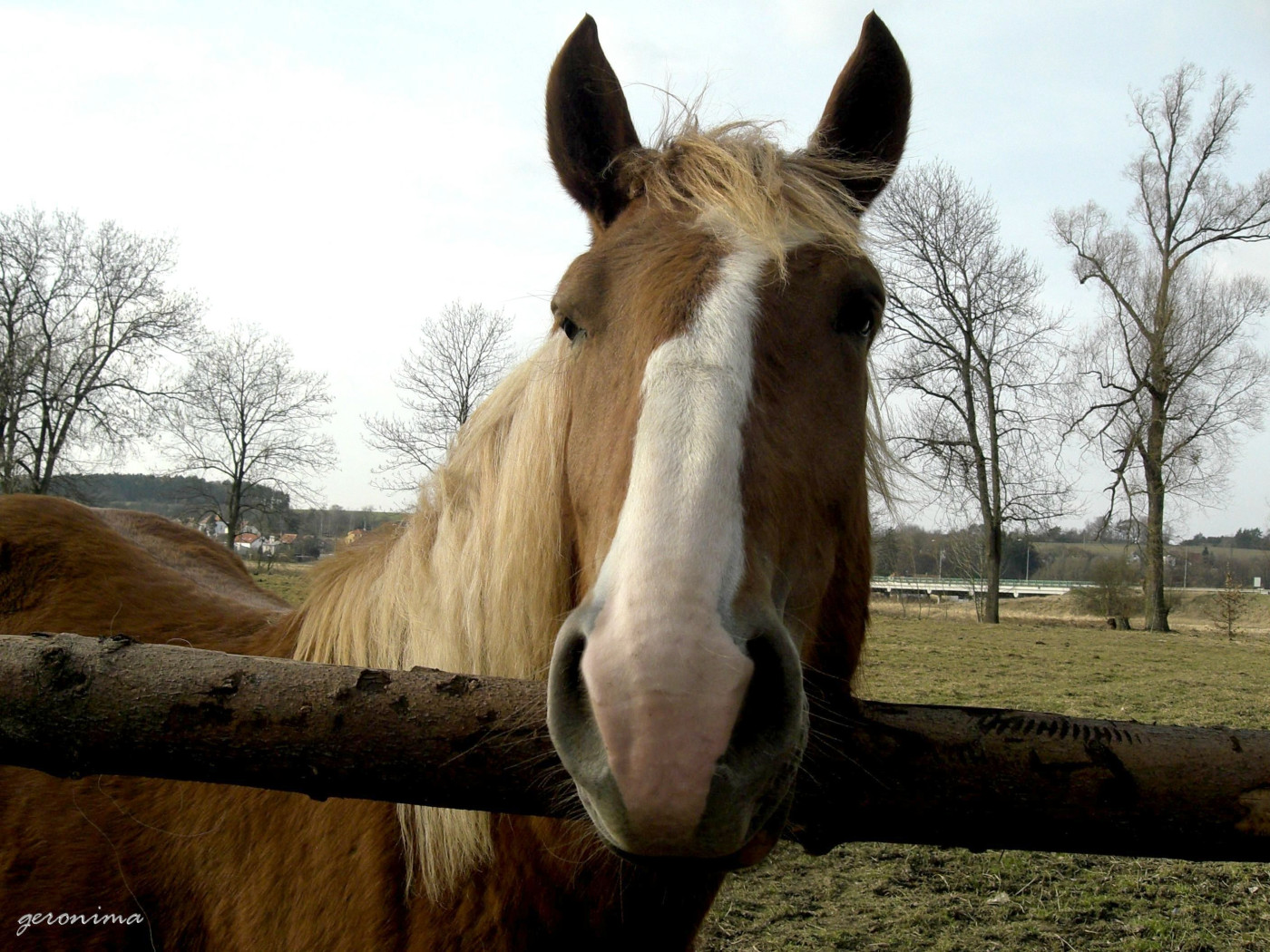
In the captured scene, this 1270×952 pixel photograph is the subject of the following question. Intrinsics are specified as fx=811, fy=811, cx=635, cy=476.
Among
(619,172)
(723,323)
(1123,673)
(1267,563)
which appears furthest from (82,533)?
(1267,563)

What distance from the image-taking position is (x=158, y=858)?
2094 mm

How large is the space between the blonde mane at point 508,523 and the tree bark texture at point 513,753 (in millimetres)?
477

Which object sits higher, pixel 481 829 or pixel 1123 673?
pixel 481 829

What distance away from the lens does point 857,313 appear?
6.25ft

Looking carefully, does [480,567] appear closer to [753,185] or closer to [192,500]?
[753,185]

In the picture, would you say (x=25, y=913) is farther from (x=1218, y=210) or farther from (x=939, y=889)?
(x=1218, y=210)

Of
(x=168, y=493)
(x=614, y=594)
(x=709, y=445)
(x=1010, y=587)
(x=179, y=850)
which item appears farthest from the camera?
(x=1010, y=587)

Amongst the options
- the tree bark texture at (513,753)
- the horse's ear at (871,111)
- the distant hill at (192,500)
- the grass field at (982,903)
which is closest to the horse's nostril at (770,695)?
the tree bark texture at (513,753)

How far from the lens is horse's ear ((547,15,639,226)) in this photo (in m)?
2.20

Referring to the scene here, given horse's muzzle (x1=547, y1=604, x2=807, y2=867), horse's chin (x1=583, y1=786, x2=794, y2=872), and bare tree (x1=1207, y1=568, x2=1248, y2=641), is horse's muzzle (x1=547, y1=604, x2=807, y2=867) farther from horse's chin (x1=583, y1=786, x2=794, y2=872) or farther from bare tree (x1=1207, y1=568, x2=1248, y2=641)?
bare tree (x1=1207, y1=568, x2=1248, y2=641)

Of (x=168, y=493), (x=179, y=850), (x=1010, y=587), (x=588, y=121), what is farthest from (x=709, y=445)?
(x=1010, y=587)

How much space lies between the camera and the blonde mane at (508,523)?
1.85 meters

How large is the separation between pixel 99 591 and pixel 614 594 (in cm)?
244

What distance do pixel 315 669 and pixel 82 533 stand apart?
2.33 meters
